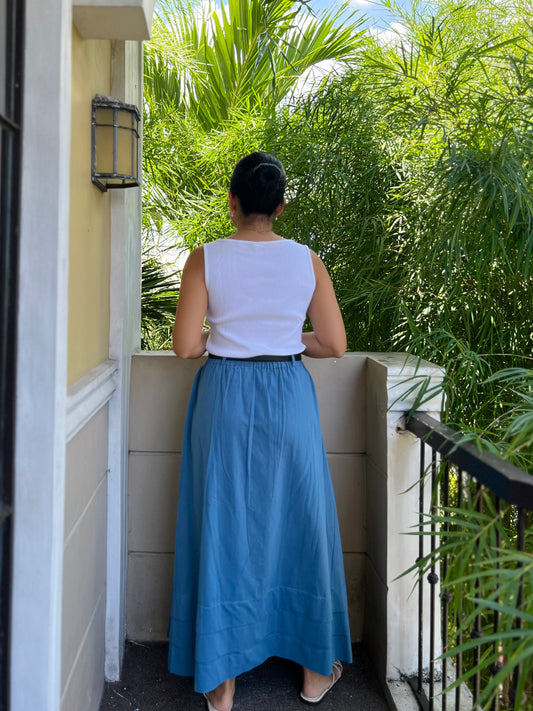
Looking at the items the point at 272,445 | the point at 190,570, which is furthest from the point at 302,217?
the point at 190,570

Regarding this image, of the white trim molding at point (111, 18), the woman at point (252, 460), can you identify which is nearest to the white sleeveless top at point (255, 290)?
the woman at point (252, 460)

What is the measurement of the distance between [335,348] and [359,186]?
1020mm

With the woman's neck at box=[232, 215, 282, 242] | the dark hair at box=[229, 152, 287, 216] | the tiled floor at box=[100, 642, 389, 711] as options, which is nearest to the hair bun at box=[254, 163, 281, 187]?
the dark hair at box=[229, 152, 287, 216]

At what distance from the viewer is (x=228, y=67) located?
579cm

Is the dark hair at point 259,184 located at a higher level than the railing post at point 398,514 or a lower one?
higher

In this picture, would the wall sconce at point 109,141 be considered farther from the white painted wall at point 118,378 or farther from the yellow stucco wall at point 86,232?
the white painted wall at point 118,378

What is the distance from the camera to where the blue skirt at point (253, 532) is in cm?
210

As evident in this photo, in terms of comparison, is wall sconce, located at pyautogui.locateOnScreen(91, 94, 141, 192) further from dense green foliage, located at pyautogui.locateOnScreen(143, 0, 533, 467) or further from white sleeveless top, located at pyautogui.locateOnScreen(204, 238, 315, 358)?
dense green foliage, located at pyautogui.locateOnScreen(143, 0, 533, 467)

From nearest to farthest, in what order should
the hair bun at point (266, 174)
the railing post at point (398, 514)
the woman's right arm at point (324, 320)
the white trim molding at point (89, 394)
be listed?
1. the white trim molding at point (89, 394)
2. the hair bun at point (266, 174)
3. the woman's right arm at point (324, 320)
4. the railing post at point (398, 514)

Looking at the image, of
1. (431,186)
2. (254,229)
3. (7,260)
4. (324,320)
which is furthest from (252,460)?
(431,186)

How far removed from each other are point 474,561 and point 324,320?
0.99 metres

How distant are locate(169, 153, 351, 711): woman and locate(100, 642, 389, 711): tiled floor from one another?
0.14 metres

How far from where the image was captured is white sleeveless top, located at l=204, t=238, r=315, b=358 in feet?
6.68

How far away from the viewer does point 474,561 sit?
1381mm
